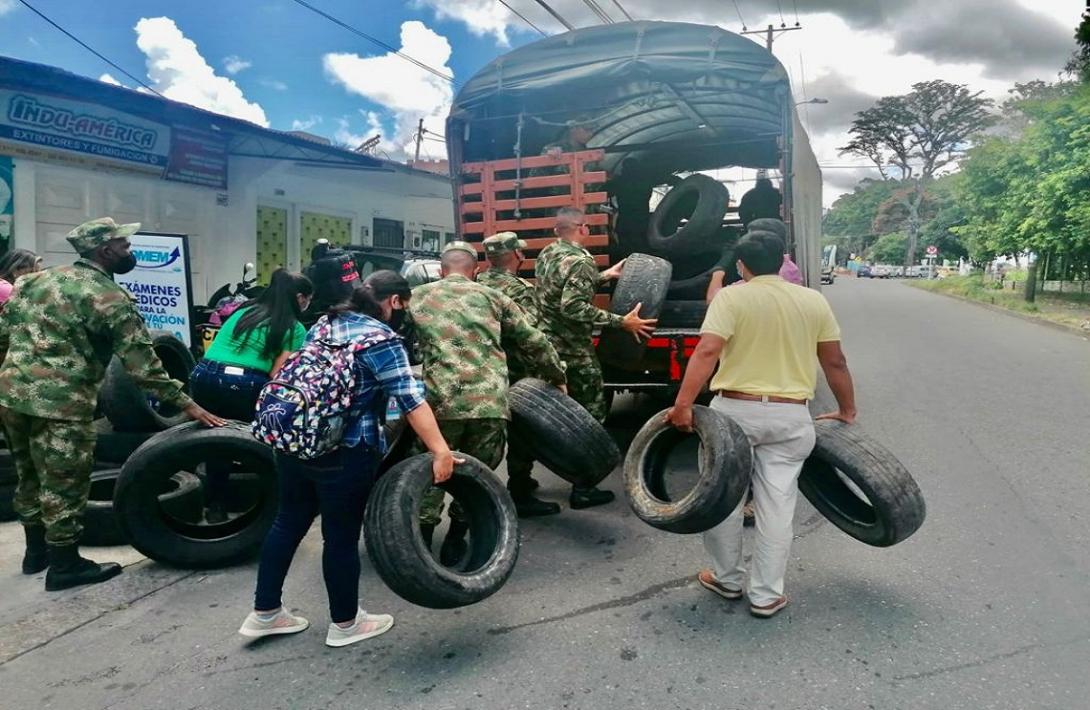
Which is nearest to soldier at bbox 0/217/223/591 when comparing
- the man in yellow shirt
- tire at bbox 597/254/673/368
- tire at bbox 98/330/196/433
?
tire at bbox 98/330/196/433

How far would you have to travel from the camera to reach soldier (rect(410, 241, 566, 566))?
3625mm

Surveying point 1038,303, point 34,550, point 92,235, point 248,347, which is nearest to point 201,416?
point 248,347

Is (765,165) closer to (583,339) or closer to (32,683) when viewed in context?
(583,339)

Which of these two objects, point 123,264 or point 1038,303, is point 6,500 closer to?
point 123,264

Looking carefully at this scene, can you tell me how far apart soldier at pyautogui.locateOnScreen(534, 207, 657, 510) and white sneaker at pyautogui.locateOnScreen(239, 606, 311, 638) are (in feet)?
6.72

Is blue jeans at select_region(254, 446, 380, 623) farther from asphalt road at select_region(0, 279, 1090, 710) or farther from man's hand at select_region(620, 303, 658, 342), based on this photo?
man's hand at select_region(620, 303, 658, 342)

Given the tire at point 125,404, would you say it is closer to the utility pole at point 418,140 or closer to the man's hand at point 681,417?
the man's hand at point 681,417

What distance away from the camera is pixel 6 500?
4500mm

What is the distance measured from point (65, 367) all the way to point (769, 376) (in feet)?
10.6

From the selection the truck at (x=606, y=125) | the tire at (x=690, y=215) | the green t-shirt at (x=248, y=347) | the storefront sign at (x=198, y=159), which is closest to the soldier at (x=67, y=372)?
the green t-shirt at (x=248, y=347)

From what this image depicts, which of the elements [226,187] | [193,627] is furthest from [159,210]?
[193,627]

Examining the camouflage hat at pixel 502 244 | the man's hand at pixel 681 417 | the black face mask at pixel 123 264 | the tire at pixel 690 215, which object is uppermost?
the tire at pixel 690 215

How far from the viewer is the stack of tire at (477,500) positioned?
2.81m

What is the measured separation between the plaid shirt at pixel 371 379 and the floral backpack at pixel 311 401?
0.03 metres
